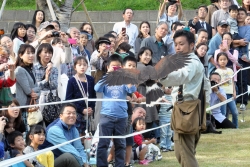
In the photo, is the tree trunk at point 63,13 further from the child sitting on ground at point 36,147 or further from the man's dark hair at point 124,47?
the child sitting on ground at point 36,147

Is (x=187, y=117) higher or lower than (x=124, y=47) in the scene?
lower

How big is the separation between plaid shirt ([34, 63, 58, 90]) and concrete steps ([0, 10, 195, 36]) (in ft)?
25.1

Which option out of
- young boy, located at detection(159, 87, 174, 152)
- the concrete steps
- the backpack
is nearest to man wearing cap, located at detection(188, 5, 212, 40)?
the concrete steps

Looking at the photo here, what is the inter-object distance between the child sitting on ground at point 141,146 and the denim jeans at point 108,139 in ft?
2.62

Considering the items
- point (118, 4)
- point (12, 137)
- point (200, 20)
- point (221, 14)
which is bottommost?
point (12, 137)

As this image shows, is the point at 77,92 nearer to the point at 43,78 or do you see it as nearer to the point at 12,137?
the point at 43,78

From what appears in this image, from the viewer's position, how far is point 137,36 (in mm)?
12164

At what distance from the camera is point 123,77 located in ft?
21.7

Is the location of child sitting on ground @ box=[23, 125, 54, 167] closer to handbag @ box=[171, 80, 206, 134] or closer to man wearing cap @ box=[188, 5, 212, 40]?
handbag @ box=[171, 80, 206, 134]

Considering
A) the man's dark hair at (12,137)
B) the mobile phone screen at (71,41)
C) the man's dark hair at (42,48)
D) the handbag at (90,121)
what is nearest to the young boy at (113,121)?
the handbag at (90,121)

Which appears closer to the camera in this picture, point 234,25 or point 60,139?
point 60,139

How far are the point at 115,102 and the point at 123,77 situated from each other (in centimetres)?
136

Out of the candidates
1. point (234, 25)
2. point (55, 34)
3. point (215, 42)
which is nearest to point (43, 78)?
point (55, 34)

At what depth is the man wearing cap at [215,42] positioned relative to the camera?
12.0 meters
